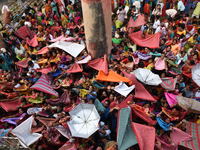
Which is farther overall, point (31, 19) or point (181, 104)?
point (31, 19)

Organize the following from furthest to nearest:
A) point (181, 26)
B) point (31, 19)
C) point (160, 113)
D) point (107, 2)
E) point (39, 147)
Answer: point (31, 19) < point (181, 26) < point (107, 2) < point (160, 113) < point (39, 147)

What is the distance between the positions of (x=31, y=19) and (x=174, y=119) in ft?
30.3

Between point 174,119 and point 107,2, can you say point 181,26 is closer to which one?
point 107,2

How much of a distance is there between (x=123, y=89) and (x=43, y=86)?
2.66 metres

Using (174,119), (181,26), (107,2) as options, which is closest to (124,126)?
(174,119)

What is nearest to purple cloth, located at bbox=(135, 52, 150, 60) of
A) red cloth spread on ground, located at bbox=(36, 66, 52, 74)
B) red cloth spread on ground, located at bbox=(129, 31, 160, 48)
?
red cloth spread on ground, located at bbox=(129, 31, 160, 48)

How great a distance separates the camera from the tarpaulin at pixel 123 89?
443 centimetres

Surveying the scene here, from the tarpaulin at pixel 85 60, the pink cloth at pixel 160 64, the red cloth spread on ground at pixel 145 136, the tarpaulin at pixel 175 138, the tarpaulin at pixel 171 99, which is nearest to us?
the red cloth spread on ground at pixel 145 136

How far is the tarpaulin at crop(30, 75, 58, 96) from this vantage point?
4.79 metres

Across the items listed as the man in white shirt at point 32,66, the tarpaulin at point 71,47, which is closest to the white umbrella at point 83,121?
the tarpaulin at point 71,47

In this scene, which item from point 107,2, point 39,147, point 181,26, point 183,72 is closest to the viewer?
point 39,147

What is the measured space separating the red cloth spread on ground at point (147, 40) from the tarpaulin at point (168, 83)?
5.21 feet

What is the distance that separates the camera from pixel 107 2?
4.51 meters

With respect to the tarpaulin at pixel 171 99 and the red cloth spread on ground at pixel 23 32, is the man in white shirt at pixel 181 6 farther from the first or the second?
the red cloth spread on ground at pixel 23 32
